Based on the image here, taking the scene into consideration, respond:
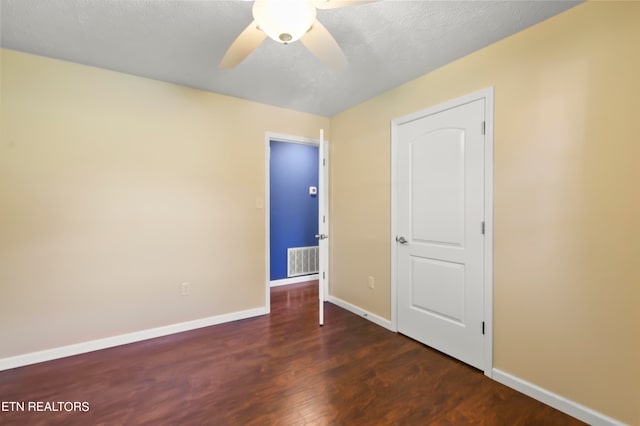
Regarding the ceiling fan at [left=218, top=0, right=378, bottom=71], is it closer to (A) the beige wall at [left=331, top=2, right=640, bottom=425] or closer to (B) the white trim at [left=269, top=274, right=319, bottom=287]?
(A) the beige wall at [left=331, top=2, right=640, bottom=425]

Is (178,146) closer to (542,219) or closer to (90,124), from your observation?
(90,124)

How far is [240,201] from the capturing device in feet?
10.1

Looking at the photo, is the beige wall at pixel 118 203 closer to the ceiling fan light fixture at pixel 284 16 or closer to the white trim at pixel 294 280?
the white trim at pixel 294 280

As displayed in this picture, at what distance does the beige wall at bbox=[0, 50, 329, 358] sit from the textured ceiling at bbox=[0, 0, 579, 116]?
290 mm

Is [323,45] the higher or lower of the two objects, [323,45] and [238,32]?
the lower

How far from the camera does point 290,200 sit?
4.58m

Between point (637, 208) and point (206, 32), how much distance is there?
2.71 metres

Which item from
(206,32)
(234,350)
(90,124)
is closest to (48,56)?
(90,124)

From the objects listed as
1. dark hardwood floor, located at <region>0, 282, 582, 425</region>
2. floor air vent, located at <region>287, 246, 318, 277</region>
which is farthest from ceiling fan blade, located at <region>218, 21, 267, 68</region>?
floor air vent, located at <region>287, 246, 318, 277</region>

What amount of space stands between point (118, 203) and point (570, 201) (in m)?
3.41

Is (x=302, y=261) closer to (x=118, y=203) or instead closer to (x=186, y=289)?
(x=186, y=289)

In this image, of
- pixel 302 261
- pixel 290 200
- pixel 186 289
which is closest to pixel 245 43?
pixel 186 289

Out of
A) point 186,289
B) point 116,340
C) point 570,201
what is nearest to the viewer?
point 570,201

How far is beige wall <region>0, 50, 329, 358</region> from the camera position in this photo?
7.08 feet
